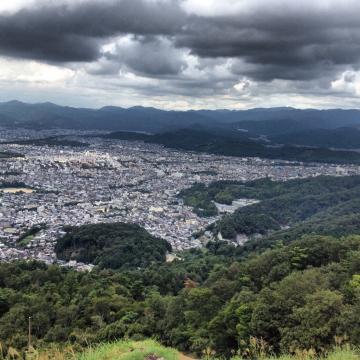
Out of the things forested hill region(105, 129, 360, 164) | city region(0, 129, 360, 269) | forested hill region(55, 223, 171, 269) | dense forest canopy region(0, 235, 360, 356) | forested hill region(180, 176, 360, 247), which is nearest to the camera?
dense forest canopy region(0, 235, 360, 356)

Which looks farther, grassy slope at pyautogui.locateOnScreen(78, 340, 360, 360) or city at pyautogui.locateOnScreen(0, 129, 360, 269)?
city at pyautogui.locateOnScreen(0, 129, 360, 269)

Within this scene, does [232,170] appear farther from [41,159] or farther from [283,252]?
[283,252]

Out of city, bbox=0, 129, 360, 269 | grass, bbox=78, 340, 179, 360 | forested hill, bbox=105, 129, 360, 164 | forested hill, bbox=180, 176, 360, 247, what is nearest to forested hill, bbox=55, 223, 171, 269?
city, bbox=0, 129, 360, 269

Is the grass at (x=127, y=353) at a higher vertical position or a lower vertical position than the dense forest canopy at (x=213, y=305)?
higher

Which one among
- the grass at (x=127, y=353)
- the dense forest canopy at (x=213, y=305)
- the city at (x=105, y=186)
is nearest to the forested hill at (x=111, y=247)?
the city at (x=105, y=186)

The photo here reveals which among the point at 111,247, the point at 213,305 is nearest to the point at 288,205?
the point at 111,247

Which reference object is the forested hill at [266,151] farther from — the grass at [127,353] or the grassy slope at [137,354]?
the grass at [127,353]

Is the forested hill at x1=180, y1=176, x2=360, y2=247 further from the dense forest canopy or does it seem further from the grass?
the grass

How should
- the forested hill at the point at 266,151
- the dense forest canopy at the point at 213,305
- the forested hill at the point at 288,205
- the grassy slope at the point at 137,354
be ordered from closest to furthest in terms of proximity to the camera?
the grassy slope at the point at 137,354 < the dense forest canopy at the point at 213,305 < the forested hill at the point at 288,205 < the forested hill at the point at 266,151
